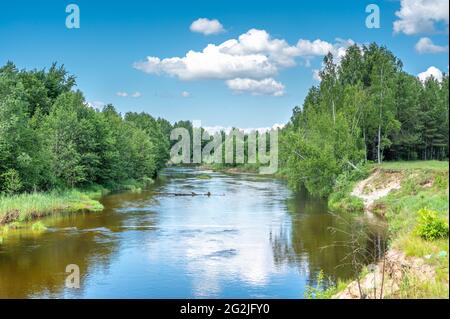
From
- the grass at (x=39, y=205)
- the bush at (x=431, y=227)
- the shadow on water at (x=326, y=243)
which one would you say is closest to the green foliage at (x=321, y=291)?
the shadow on water at (x=326, y=243)

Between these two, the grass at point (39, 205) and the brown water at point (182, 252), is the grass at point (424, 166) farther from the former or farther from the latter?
the grass at point (39, 205)

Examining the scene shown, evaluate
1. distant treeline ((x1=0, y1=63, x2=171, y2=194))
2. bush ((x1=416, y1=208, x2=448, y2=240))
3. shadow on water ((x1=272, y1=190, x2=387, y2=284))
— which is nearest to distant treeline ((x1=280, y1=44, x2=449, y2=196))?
shadow on water ((x1=272, y1=190, x2=387, y2=284))

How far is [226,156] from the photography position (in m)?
121

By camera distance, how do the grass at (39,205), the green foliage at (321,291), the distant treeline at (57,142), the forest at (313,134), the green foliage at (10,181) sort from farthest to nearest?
the forest at (313,134), the distant treeline at (57,142), the green foliage at (10,181), the grass at (39,205), the green foliage at (321,291)

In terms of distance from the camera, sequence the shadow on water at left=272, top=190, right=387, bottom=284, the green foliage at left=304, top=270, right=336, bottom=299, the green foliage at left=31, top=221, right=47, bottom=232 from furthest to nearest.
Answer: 1. the green foliage at left=31, top=221, right=47, bottom=232
2. the shadow on water at left=272, top=190, right=387, bottom=284
3. the green foliage at left=304, top=270, right=336, bottom=299

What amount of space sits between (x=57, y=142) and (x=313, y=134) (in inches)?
1076

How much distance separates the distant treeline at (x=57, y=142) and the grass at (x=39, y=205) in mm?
1436

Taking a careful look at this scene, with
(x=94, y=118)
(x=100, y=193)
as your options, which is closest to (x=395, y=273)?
(x=100, y=193)

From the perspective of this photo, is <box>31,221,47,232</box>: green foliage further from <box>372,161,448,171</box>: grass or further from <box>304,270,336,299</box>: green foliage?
<box>372,161,448,171</box>: grass

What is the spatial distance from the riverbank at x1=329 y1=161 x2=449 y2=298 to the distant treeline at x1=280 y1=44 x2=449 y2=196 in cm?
309

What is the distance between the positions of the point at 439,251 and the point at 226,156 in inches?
4118

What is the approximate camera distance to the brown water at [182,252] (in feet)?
66.9

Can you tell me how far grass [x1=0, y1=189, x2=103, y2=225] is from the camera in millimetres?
34438
